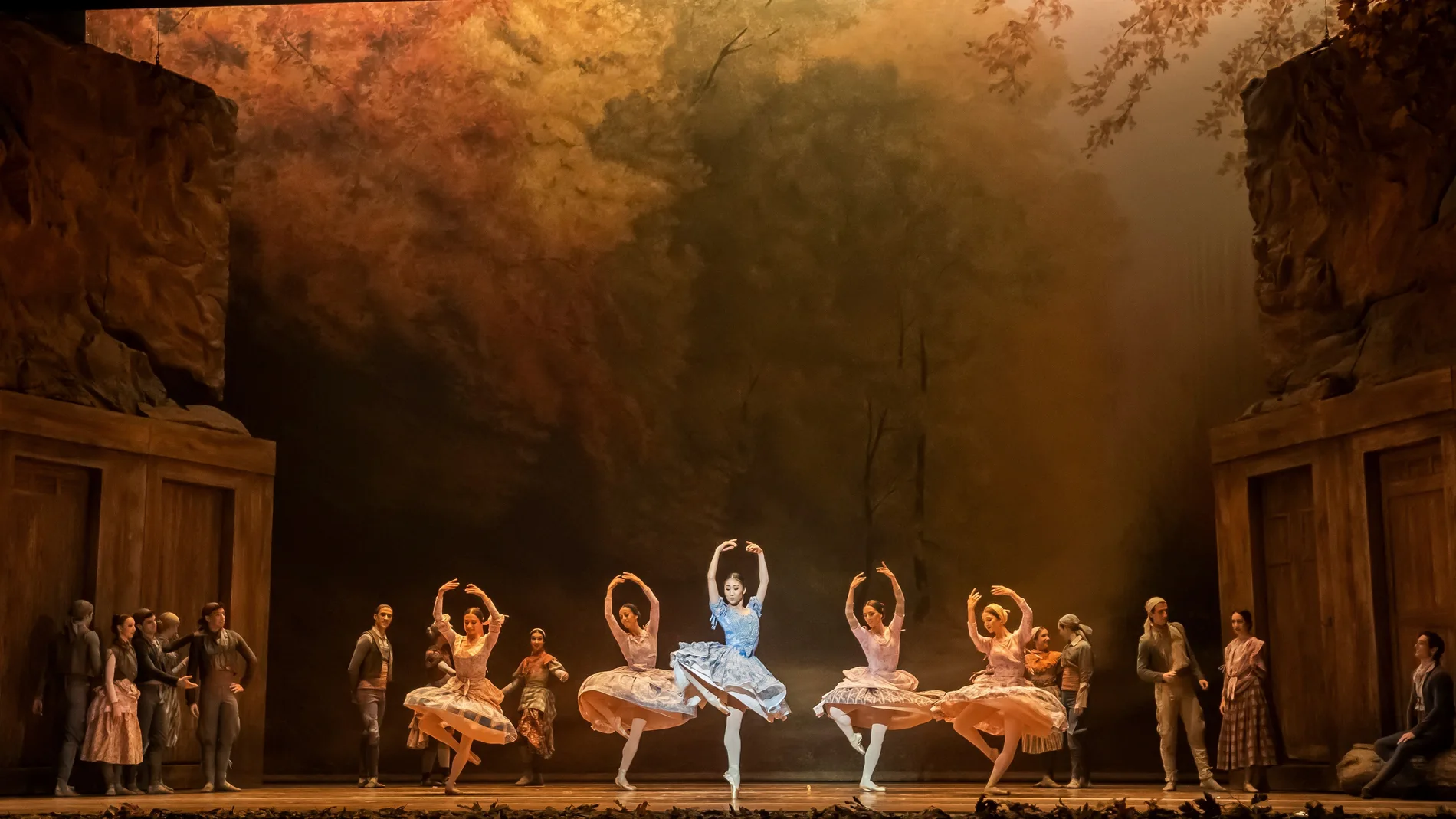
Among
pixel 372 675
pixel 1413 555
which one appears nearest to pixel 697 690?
pixel 372 675

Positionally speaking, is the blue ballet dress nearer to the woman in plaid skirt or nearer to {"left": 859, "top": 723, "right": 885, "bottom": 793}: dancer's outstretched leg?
{"left": 859, "top": 723, "right": 885, "bottom": 793}: dancer's outstretched leg

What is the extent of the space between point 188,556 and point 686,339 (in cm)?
517

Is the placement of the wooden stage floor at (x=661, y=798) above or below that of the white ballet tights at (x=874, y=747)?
below

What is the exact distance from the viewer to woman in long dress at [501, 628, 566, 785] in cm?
1207

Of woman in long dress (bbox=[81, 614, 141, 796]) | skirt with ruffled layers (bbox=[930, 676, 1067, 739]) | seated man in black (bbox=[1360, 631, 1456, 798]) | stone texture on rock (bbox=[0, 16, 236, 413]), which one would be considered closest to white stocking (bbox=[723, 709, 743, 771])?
skirt with ruffled layers (bbox=[930, 676, 1067, 739])

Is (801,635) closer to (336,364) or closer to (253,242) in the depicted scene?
(336,364)

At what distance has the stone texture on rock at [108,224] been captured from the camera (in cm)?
1113

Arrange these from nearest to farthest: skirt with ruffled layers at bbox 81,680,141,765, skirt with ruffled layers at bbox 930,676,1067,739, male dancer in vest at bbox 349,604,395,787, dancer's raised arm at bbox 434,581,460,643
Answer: skirt with ruffled layers at bbox 930,676,1067,739 → skirt with ruffled layers at bbox 81,680,141,765 → dancer's raised arm at bbox 434,581,460,643 → male dancer in vest at bbox 349,604,395,787

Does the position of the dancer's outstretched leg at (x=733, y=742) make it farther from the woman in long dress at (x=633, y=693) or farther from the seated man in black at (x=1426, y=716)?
the seated man in black at (x=1426, y=716)

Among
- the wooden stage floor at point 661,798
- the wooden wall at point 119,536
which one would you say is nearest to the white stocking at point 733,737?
Answer: the wooden stage floor at point 661,798

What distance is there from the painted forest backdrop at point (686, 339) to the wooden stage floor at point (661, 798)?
1631 mm

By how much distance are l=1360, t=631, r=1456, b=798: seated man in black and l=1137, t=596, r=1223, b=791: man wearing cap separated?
1502mm

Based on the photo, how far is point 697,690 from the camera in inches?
399

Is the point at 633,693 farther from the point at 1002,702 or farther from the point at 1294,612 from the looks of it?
the point at 1294,612
